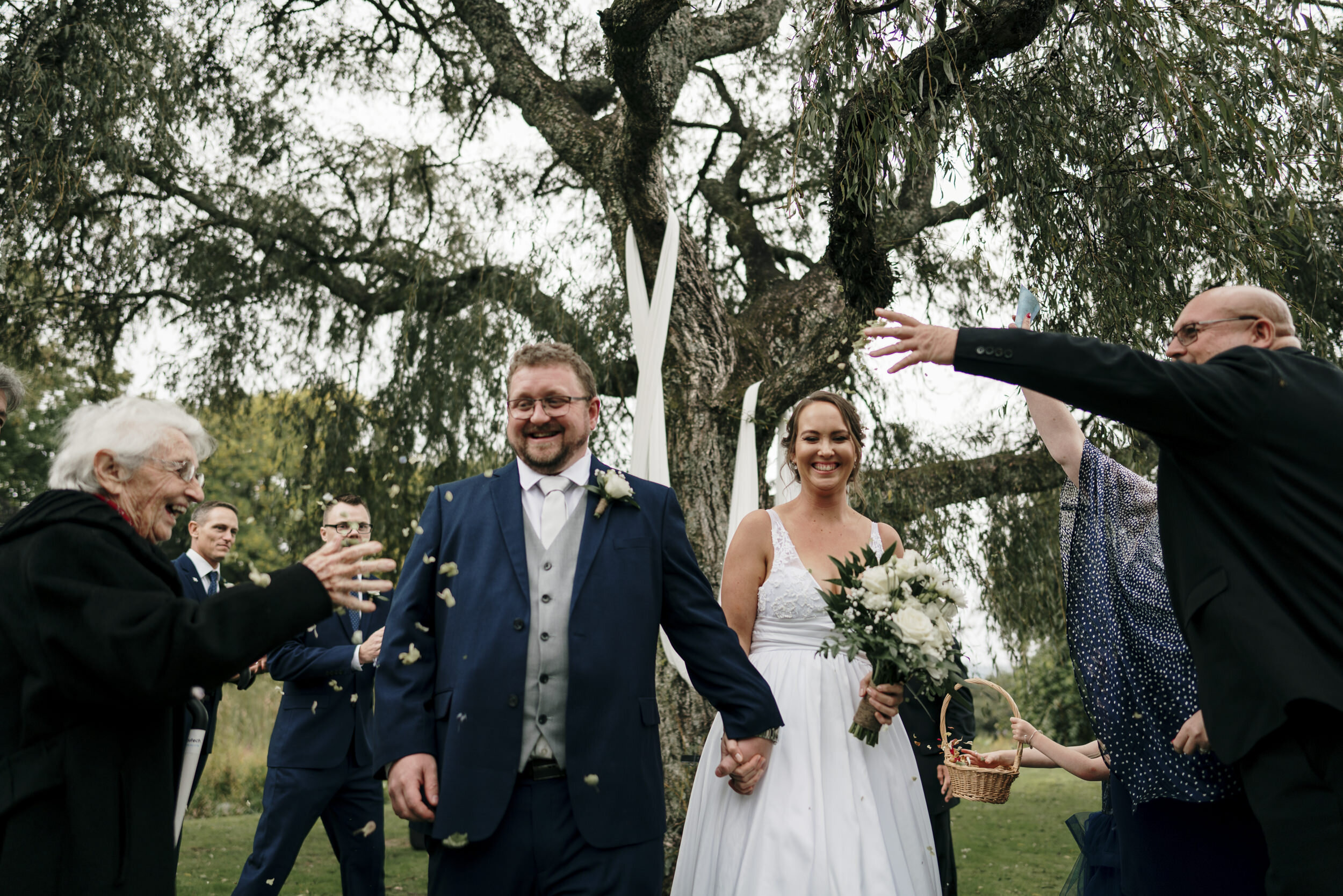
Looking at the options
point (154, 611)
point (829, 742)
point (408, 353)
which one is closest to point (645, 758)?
point (829, 742)

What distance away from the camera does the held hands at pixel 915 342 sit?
Answer: 238cm

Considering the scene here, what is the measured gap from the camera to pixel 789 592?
3.81 metres

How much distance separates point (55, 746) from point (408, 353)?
6.60 metres

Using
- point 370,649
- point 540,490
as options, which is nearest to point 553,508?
point 540,490

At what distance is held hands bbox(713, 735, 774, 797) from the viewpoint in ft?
10.5

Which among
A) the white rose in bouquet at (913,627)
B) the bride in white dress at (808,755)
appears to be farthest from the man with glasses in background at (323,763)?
the white rose in bouquet at (913,627)

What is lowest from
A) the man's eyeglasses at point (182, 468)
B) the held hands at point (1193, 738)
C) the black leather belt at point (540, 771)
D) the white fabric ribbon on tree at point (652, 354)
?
the black leather belt at point (540, 771)

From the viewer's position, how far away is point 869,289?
19.7ft

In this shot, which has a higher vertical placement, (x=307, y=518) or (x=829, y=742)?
(x=307, y=518)

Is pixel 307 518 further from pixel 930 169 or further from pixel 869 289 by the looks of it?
pixel 930 169

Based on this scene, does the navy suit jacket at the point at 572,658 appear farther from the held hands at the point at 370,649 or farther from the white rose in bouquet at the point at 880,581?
the held hands at the point at 370,649

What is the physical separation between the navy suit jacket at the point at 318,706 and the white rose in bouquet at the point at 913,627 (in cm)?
294

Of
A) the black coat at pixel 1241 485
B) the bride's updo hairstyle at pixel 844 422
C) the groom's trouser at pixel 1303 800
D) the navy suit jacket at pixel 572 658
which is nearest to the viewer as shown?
the groom's trouser at pixel 1303 800

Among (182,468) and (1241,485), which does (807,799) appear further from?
(182,468)
